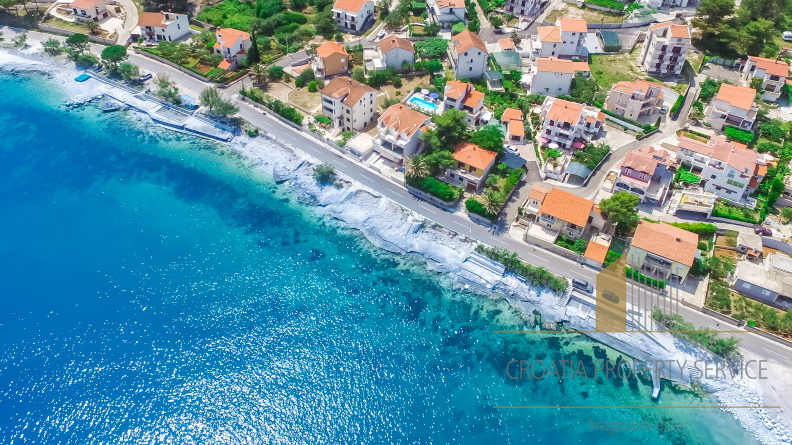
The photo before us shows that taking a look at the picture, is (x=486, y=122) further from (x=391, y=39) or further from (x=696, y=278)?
(x=696, y=278)

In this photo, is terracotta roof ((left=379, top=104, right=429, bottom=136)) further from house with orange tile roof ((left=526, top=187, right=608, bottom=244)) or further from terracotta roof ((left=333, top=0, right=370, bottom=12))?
terracotta roof ((left=333, top=0, right=370, bottom=12))

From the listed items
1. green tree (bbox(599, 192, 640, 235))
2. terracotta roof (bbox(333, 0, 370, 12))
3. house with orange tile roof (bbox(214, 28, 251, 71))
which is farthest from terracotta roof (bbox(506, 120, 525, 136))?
house with orange tile roof (bbox(214, 28, 251, 71))

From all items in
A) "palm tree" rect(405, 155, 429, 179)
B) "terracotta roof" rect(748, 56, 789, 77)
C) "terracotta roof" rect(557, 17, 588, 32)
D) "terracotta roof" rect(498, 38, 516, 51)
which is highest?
"terracotta roof" rect(557, 17, 588, 32)

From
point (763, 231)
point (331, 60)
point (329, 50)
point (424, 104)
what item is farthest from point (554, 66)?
point (763, 231)

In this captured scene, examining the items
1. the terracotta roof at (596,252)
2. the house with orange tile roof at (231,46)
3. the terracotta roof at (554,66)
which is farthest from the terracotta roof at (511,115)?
the house with orange tile roof at (231,46)

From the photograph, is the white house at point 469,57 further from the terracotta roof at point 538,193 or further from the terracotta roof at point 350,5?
the terracotta roof at point 538,193

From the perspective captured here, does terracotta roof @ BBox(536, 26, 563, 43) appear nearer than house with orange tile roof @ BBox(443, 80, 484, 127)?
No

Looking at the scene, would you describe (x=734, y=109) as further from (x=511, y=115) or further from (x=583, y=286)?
(x=583, y=286)
